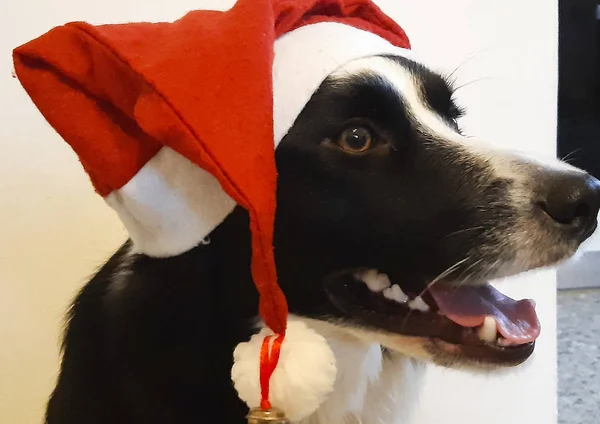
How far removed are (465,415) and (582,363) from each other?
0.66 metres

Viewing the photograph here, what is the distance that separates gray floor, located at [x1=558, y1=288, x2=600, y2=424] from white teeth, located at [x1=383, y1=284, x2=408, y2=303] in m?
1.03

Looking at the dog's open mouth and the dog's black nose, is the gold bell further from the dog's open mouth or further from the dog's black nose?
the dog's black nose

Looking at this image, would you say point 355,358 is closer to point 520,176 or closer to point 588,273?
point 520,176

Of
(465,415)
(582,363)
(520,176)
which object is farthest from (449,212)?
(582,363)

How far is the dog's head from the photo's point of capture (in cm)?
72

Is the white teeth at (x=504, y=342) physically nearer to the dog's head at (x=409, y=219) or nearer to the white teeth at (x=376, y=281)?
the dog's head at (x=409, y=219)

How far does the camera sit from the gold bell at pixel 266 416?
0.69 meters

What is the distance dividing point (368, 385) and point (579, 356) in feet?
3.97

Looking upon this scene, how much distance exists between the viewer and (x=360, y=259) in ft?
2.52

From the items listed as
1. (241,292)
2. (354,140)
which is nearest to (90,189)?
(241,292)

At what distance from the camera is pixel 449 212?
0.74 metres

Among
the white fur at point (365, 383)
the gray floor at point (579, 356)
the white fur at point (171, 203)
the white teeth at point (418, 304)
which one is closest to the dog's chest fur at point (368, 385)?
the white fur at point (365, 383)

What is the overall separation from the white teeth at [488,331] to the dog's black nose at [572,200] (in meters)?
0.14

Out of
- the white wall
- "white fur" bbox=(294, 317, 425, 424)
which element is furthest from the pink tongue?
the white wall
